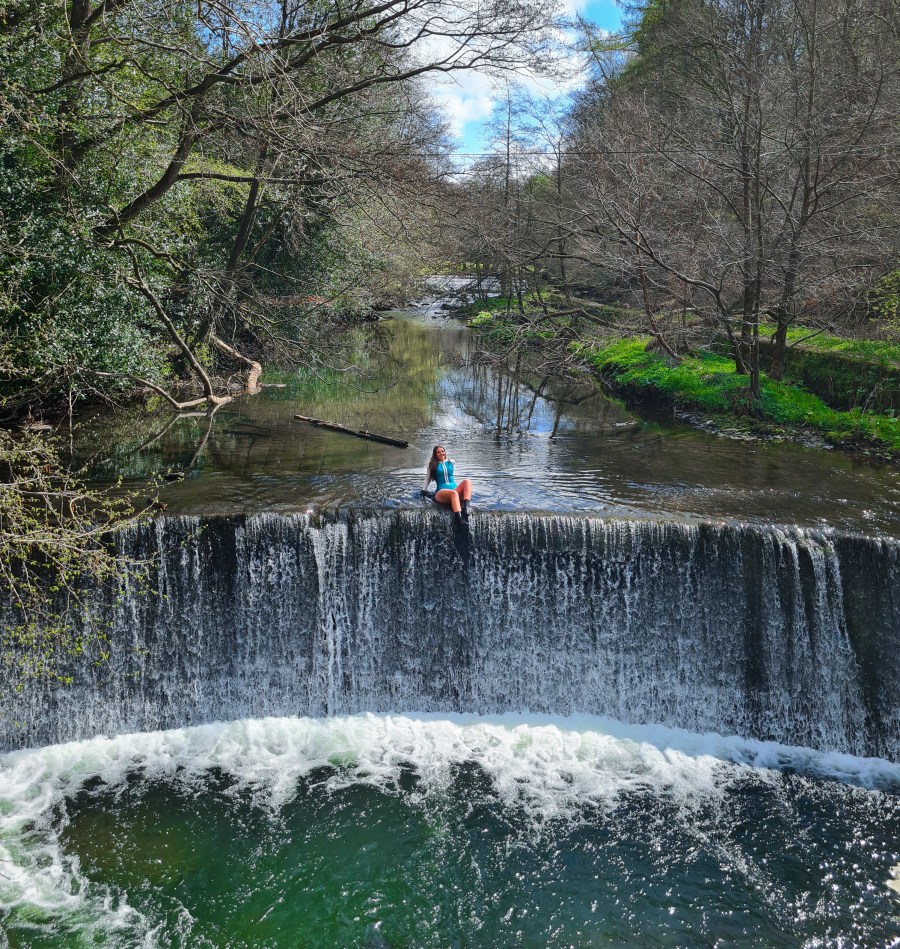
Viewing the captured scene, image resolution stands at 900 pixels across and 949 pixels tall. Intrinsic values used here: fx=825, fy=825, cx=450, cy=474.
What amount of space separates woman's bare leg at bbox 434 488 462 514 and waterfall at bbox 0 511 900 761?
0.24 m

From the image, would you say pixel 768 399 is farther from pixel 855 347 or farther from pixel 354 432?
pixel 354 432

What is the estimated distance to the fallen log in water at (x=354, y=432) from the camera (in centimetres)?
1262

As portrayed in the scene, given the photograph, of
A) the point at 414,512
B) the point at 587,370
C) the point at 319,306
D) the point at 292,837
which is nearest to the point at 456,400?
the point at 319,306

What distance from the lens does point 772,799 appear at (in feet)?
24.2

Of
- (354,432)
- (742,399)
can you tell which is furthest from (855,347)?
(354,432)

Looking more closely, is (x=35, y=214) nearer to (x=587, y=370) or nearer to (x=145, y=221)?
(x=145, y=221)

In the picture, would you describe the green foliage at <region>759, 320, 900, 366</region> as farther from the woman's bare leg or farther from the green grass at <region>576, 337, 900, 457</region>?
the woman's bare leg

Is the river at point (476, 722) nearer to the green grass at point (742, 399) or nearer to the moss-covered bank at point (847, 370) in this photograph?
the green grass at point (742, 399)

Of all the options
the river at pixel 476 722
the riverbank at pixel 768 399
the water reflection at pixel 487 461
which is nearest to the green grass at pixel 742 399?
the riverbank at pixel 768 399

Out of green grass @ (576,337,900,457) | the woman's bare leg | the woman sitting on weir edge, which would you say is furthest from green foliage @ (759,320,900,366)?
the woman's bare leg

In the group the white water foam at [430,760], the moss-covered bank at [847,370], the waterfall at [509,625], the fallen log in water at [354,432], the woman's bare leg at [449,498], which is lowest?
the white water foam at [430,760]

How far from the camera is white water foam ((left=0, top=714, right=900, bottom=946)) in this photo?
288 inches

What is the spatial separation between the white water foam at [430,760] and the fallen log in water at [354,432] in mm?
4987

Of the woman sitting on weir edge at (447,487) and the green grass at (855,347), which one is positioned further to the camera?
the green grass at (855,347)
